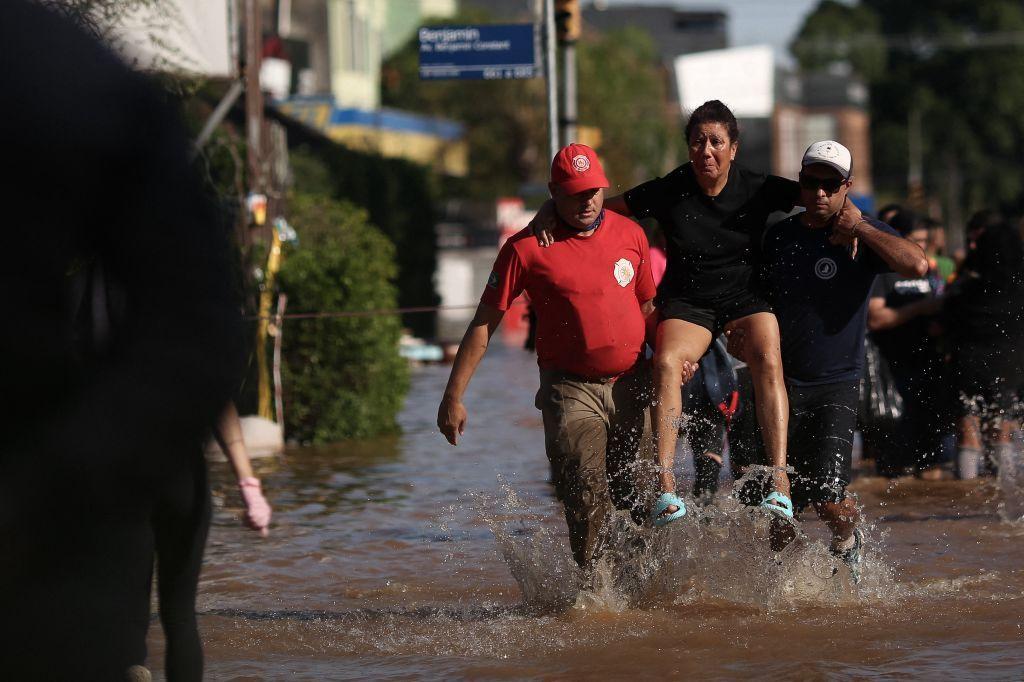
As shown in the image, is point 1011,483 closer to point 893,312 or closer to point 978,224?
point 893,312

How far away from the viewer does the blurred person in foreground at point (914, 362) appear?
10.6 m

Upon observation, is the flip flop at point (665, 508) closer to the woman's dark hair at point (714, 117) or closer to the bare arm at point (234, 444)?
the woman's dark hair at point (714, 117)

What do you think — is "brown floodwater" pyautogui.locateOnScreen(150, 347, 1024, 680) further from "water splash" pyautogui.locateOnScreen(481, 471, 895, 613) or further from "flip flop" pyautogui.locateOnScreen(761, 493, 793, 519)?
"flip flop" pyautogui.locateOnScreen(761, 493, 793, 519)

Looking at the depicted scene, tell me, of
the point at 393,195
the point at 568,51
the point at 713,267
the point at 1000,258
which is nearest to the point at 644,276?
the point at 713,267

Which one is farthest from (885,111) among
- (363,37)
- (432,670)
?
(432,670)

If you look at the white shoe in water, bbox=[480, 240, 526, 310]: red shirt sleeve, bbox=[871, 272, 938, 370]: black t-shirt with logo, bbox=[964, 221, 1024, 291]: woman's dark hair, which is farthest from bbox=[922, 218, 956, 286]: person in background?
bbox=[480, 240, 526, 310]: red shirt sleeve

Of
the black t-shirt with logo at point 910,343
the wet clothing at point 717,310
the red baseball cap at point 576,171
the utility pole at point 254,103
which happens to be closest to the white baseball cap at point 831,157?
the wet clothing at point 717,310

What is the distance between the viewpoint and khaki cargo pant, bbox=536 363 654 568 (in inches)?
253

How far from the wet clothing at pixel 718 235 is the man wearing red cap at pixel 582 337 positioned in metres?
0.17

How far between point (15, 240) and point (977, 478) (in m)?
9.24

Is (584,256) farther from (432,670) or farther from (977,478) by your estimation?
(977,478)

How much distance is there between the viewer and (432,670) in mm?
5961

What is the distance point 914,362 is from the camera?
11.0m

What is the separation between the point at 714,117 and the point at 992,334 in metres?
4.49
